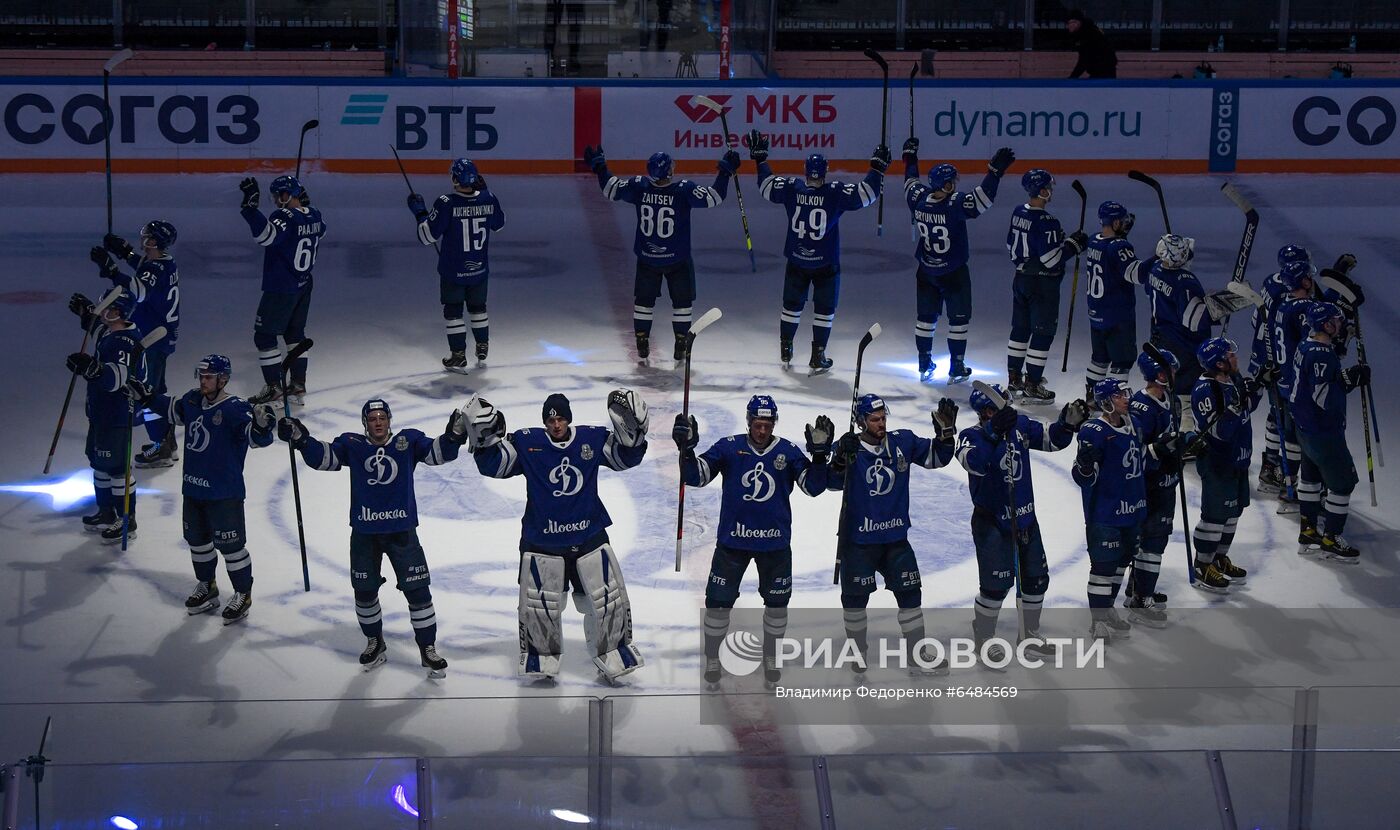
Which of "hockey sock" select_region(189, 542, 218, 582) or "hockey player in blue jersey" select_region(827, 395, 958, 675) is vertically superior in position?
"hockey player in blue jersey" select_region(827, 395, 958, 675)

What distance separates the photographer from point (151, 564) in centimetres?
1101

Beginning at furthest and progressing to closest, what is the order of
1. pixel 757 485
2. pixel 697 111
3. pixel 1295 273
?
pixel 697 111, pixel 1295 273, pixel 757 485

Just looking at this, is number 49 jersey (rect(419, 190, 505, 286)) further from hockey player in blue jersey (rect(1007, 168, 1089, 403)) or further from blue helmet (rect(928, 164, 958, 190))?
hockey player in blue jersey (rect(1007, 168, 1089, 403))

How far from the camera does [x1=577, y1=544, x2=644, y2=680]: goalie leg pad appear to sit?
9203 millimetres

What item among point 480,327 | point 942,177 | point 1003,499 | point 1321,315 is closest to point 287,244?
point 480,327

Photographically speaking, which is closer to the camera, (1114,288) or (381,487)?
(381,487)

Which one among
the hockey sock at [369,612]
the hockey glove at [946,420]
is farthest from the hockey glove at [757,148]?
the hockey sock at [369,612]

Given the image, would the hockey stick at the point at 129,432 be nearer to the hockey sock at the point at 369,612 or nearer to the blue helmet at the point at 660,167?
the hockey sock at the point at 369,612

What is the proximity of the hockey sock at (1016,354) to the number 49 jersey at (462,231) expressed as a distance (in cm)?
432

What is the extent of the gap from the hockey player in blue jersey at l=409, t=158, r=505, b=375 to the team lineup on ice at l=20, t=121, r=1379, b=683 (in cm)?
3

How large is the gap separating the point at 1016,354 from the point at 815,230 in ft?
6.31

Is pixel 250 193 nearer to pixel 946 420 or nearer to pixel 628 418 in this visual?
pixel 628 418

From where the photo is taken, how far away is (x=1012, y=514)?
9.36 m

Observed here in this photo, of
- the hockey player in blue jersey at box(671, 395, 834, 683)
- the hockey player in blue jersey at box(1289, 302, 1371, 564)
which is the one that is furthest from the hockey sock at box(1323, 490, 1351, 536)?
the hockey player in blue jersey at box(671, 395, 834, 683)
